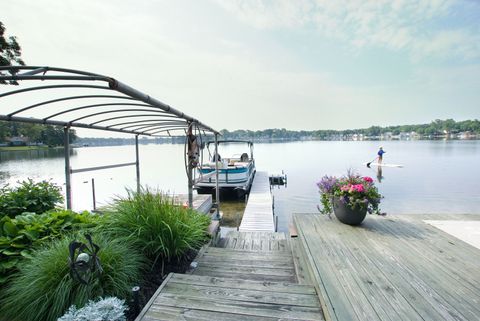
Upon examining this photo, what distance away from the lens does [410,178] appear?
16859 mm

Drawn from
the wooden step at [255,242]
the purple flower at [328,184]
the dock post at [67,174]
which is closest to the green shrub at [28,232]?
the dock post at [67,174]

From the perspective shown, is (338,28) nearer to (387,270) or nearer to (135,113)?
(135,113)

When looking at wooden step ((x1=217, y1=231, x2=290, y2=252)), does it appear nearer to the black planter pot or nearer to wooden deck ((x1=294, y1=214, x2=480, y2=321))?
wooden deck ((x1=294, y1=214, x2=480, y2=321))

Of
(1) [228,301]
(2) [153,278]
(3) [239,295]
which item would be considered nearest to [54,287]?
(2) [153,278]

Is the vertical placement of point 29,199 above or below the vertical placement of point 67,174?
below

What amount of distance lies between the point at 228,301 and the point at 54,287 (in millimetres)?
1328

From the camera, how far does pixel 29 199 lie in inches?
148

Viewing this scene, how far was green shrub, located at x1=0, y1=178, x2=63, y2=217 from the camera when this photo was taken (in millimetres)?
3475

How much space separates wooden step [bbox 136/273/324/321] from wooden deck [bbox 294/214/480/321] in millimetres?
210

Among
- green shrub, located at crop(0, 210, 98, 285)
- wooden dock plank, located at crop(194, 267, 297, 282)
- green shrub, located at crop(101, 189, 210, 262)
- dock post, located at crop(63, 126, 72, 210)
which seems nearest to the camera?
green shrub, located at crop(0, 210, 98, 285)

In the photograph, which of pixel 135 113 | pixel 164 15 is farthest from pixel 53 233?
pixel 164 15

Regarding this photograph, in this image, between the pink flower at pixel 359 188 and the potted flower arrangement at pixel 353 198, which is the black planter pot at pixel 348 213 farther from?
the pink flower at pixel 359 188

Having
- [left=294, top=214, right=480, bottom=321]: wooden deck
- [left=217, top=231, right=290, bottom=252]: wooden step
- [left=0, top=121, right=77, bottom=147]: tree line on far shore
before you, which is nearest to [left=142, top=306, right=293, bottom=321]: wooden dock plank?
[left=294, top=214, right=480, bottom=321]: wooden deck

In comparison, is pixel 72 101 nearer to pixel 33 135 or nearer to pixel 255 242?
pixel 255 242
